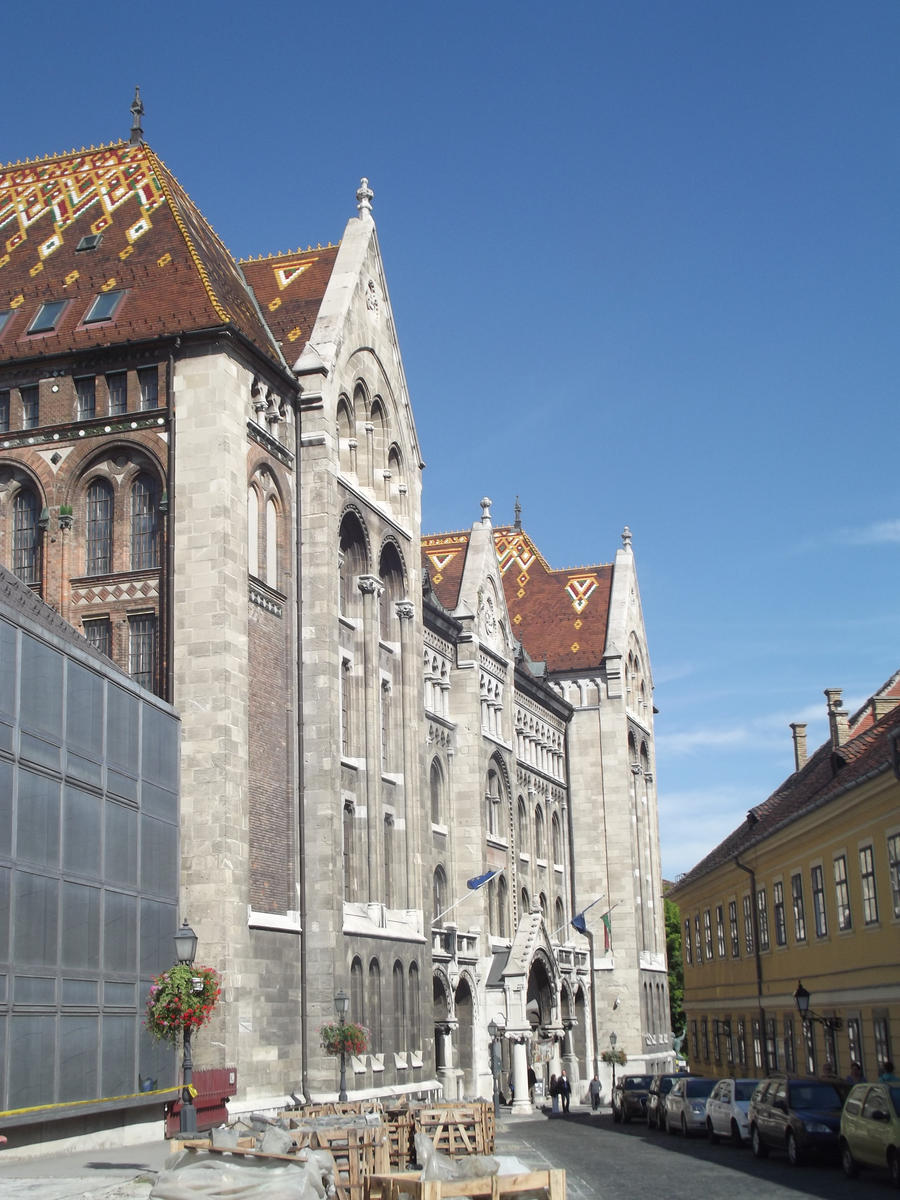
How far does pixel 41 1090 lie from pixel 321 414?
68.2 ft

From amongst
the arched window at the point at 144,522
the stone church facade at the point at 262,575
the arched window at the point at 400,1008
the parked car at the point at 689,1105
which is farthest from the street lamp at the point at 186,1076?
the arched window at the point at 400,1008

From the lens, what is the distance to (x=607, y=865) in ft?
254

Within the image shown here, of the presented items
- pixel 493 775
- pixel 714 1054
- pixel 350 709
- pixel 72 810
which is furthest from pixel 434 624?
pixel 72 810

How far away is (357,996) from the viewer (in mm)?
42531

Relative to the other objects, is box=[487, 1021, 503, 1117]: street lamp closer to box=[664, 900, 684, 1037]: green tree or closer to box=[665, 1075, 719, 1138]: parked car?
box=[665, 1075, 719, 1138]: parked car

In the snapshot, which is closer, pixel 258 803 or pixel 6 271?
pixel 258 803

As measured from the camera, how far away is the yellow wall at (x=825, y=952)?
3519 cm

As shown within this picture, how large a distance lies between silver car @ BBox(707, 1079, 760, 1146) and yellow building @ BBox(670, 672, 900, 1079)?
297cm

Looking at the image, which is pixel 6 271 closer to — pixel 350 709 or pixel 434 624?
pixel 350 709

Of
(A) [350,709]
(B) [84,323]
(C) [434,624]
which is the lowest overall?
(A) [350,709]

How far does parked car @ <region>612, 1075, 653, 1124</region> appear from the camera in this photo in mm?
47281

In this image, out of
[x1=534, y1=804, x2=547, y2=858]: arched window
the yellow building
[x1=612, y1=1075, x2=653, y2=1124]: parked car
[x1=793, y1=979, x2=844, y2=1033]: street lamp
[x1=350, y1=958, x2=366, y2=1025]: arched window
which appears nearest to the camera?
the yellow building

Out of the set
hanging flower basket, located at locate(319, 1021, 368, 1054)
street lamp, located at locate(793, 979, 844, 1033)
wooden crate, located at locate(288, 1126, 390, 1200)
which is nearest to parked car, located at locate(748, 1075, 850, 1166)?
street lamp, located at locate(793, 979, 844, 1033)

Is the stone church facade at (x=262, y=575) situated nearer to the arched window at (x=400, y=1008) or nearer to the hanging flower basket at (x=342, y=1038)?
the arched window at (x=400, y=1008)
